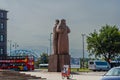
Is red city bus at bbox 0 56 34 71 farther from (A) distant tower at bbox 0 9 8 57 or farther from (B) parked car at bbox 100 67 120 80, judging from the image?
(B) parked car at bbox 100 67 120 80

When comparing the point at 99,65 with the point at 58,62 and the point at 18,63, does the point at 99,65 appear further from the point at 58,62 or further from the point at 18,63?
the point at 58,62

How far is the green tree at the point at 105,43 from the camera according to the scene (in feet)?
252

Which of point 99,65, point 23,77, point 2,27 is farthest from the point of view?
point 2,27

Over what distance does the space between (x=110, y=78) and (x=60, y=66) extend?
31792mm

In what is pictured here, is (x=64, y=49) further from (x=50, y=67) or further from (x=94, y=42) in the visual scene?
(x=94, y=42)

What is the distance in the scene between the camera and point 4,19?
366 feet

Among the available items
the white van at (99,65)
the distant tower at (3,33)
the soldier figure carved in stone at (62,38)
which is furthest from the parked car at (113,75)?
the distant tower at (3,33)

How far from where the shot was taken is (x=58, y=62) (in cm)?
4872

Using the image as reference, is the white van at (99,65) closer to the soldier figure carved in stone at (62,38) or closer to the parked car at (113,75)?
the soldier figure carved in stone at (62,38)

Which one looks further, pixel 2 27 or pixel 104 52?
pixel 2 27

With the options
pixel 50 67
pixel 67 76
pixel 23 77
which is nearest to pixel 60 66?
pixel 50 67

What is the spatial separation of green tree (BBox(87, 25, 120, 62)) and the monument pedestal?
94.9 ft

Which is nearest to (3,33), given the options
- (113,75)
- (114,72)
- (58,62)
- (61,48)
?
(58,62)

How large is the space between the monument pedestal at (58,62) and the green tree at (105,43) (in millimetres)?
28928
